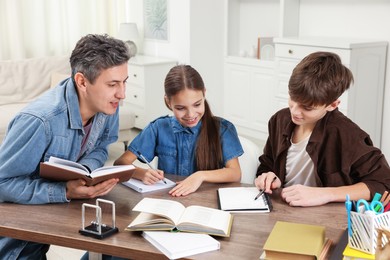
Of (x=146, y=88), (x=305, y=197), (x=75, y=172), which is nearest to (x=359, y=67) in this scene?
(x=146, y=88)

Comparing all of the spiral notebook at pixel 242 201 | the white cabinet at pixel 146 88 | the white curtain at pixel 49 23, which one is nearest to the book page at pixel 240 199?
the spiral notebook at pixel 242 201

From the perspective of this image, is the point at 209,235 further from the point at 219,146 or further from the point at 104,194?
the point at 219,146

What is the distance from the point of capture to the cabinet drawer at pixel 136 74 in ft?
17.8

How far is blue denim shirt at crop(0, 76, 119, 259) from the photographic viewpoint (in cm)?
169

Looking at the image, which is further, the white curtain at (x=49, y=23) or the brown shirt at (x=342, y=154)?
the white curtain at (x=49, y=23)

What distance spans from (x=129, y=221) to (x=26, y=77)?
3.67 meters

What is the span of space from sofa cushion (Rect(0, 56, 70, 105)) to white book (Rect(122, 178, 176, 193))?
127 inches

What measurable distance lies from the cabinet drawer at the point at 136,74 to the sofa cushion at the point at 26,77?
29.5 inches

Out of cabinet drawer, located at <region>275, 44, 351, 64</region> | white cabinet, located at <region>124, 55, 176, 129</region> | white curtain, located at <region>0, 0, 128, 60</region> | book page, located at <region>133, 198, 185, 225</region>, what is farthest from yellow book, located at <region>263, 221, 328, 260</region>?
white curtain, located at <region>0, 0, 128, 60</region>

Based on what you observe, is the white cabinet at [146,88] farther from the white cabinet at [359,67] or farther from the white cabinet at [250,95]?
the white cabinet at [359,67]

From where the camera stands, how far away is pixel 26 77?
4910 mm

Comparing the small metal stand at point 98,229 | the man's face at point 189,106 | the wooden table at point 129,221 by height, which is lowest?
the wooden table at point 129,221

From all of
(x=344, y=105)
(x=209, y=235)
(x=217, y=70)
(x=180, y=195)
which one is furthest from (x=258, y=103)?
(x=209, y=235)

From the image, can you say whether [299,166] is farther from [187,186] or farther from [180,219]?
[180,219]
